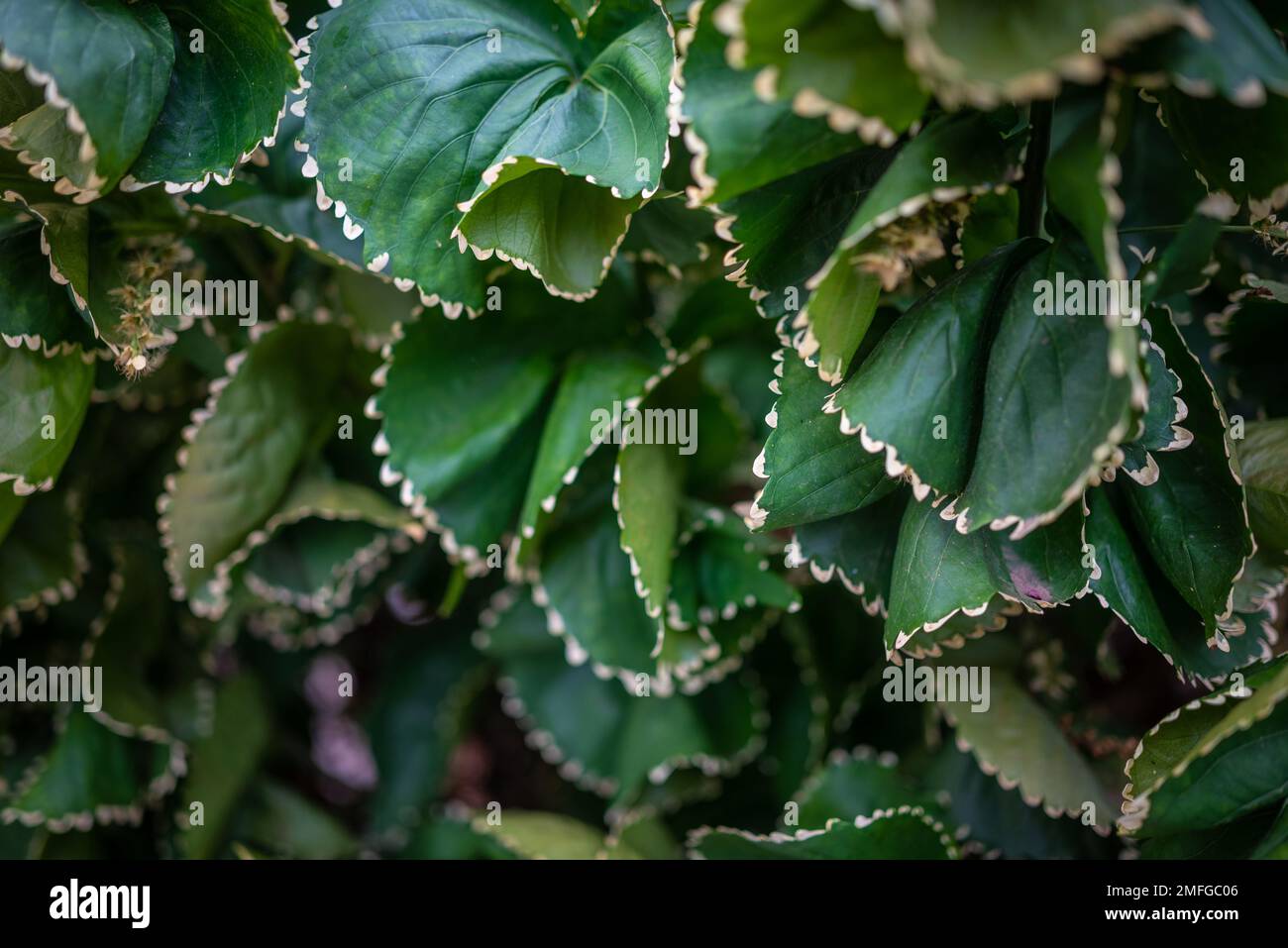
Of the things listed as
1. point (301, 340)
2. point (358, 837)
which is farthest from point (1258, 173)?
point (358, 837)

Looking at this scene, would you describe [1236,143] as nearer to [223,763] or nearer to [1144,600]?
[1144,600]

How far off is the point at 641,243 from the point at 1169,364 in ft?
1.17

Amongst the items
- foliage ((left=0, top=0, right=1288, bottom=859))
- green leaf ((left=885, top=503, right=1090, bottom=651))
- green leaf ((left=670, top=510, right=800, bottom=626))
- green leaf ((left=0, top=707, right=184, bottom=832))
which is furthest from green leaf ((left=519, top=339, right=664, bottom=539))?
green leaf ((left=0, top=707, right=184, bottom=832))

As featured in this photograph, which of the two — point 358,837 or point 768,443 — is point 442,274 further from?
point 358,837

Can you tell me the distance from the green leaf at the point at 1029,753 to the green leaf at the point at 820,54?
0.49m

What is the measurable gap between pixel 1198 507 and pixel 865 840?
0.31m

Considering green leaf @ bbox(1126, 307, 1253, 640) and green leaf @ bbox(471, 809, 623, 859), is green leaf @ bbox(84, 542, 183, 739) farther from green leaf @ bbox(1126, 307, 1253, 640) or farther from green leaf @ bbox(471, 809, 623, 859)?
green leaf @ bbox(1126, 307, 1253, 640)

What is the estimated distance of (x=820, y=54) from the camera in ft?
1.46

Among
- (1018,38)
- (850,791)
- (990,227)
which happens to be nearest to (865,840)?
(850,791)

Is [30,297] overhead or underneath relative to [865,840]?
overhead

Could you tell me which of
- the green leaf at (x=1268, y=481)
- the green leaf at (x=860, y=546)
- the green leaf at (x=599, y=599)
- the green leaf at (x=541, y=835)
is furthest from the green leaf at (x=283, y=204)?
the green leaf at (x=1268, y=481)

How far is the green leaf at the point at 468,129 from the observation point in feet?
2.00

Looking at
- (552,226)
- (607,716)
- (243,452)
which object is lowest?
(607,716)

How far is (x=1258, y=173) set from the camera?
1.82 ft
